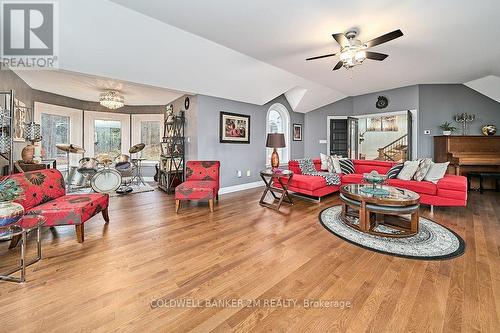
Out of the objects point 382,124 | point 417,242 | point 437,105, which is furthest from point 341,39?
point 382,124

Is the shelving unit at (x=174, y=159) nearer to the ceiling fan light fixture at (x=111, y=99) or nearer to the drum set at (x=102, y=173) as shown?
the drum set at (x=102, y=173)

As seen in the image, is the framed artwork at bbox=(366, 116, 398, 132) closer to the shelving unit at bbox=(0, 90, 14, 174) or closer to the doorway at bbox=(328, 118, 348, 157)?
the doorway at bbox=(328, 118, 348, 157)

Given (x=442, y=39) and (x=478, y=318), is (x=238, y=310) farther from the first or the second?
(x=442, y=39)

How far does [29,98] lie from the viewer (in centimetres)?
461

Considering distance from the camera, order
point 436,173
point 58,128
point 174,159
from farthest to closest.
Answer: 1. point 58,128
2. point 174,159
3. point 436,173

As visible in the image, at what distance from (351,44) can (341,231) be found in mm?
2480

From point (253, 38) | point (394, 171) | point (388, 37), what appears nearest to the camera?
point (388, 37)

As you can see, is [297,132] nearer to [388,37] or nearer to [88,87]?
[388,37]

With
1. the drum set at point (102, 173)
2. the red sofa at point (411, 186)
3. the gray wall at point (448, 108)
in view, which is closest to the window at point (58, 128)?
the drum set at point (102, 173)

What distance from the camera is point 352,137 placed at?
21.3 ft

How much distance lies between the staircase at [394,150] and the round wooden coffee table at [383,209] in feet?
23.7

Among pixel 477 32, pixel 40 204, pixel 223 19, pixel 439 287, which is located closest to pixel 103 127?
pixel 40 204

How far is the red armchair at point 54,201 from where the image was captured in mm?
2207

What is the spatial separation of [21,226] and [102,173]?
87.6 inches
